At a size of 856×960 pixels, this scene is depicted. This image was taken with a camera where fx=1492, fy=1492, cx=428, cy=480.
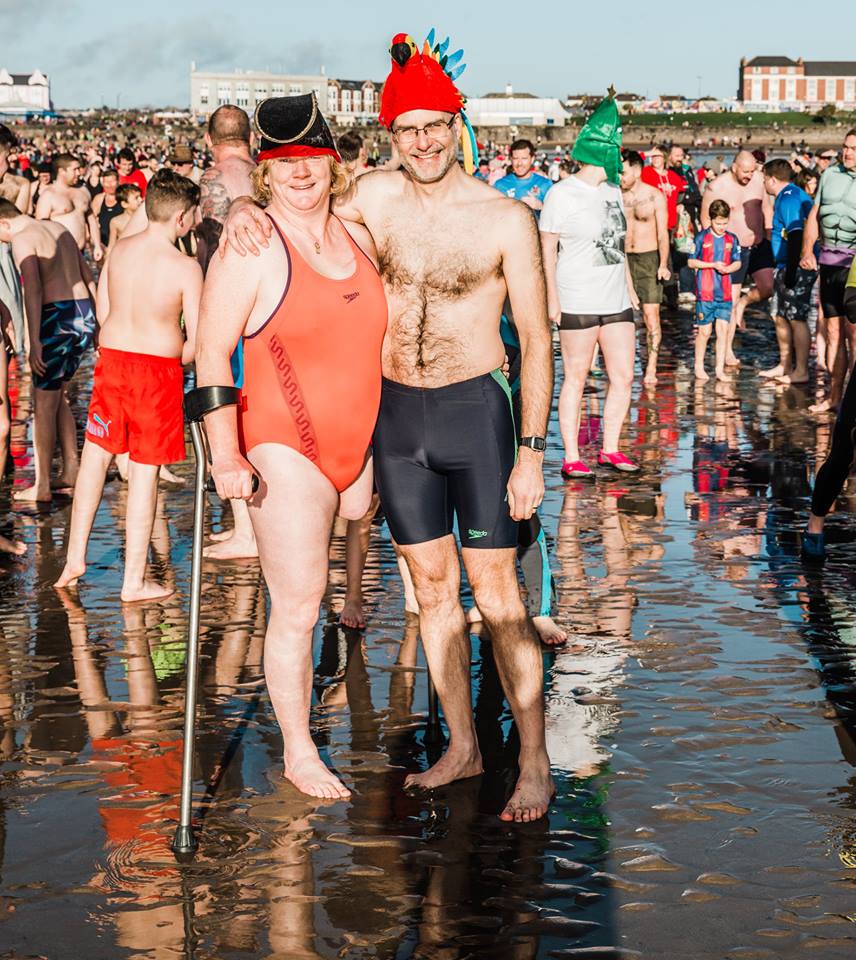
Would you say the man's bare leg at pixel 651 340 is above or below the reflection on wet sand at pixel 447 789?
above

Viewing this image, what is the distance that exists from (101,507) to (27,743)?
406 cm

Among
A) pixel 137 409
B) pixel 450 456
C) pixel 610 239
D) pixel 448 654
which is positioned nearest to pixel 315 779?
pixel 448 654

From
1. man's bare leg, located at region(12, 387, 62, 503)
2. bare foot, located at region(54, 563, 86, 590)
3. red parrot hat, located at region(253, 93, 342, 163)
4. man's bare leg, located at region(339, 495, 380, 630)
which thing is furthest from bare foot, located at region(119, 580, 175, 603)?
red parrot hat, located at region(253, 93, 342, 163)

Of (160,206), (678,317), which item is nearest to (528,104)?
(678,317)

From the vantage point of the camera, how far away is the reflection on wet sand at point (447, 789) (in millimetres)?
3818

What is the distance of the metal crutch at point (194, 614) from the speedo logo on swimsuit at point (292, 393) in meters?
0.15

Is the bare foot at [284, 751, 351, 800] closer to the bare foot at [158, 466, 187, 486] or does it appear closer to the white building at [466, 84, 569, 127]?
the bare foot at [158, 466, 187, 486]

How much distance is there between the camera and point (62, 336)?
353 inches

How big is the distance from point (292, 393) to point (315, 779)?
3.99 feet

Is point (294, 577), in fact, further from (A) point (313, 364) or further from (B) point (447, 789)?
(B) point (447, 789)

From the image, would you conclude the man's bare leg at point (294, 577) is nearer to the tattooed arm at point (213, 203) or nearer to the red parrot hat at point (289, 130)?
the red parrot hat at point (289, 130)

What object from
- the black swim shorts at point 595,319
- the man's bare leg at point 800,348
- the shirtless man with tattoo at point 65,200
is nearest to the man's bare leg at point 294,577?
the black swim shorts at point 595,319

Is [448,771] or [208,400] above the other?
[208,400]

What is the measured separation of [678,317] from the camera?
20.2 metres
